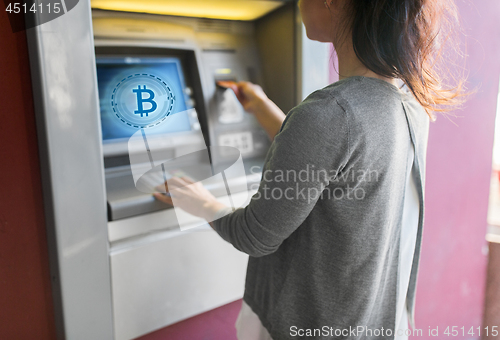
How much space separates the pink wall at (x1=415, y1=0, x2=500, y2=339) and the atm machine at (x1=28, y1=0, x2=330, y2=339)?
0.97 metres

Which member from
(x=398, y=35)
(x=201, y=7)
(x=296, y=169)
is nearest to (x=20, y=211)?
(x=296, y=169)

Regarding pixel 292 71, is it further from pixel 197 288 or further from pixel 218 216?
pixel 197 288

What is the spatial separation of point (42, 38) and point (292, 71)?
799mm

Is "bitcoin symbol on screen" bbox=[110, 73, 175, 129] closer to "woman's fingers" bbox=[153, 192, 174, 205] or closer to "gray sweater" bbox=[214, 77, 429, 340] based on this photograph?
"woman's fingers" bbox=[153, 192, 174, 205]

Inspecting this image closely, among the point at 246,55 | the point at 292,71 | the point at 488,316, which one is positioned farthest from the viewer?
the point at 488,316

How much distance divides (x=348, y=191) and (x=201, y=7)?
0.81m

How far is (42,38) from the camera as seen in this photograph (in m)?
0.79

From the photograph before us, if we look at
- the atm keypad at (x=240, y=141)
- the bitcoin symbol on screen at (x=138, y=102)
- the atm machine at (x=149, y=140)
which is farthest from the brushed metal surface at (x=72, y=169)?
the atm keypad at (x=240, y=141)

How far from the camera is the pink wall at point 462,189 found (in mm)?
1889

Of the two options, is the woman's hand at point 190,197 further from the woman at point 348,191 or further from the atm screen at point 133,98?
the atm screen at point 133,98

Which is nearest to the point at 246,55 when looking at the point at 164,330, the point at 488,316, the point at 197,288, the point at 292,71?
the point at 292,71

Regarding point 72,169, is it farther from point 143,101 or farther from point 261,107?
point 261,107

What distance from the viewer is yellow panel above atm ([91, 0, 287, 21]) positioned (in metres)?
1.10

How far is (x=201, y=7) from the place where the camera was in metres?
1.22
